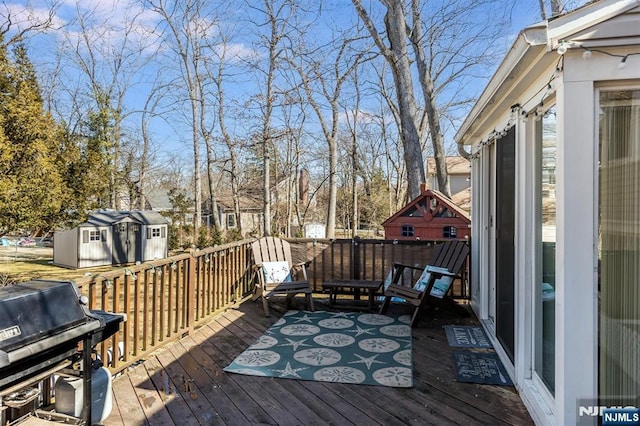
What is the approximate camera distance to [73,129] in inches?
558

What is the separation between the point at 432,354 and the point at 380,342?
0.53m

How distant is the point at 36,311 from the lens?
1894mm

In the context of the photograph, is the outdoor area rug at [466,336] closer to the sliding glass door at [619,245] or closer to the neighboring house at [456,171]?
the sliding glass door at [619,245]

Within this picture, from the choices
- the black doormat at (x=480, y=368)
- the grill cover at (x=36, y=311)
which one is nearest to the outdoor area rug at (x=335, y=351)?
the black doormat at (x=480, y=368)

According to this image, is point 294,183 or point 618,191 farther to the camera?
point 294,183

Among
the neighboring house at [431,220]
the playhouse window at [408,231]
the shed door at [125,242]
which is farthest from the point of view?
the shed door at [125,242]

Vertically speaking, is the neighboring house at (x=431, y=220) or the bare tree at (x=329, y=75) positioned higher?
the bare tree at (x=329, y=75)

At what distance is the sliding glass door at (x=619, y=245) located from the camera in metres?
1.90

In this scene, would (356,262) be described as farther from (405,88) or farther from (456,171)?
(456,171)

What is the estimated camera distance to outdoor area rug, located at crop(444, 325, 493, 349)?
12.8 ft

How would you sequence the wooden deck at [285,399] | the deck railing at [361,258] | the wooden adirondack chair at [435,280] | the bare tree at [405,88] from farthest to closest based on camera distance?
1. the bare tree at [405,88]
2. the deck railing at [361,258]
3. the wooden adirondack chair at [435,280]
4. the wooden deck at [285,399]

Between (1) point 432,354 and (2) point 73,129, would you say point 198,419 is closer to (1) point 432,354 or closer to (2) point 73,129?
(1) point 432,354

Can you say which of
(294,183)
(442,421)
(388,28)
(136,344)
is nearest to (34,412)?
(136,344)
